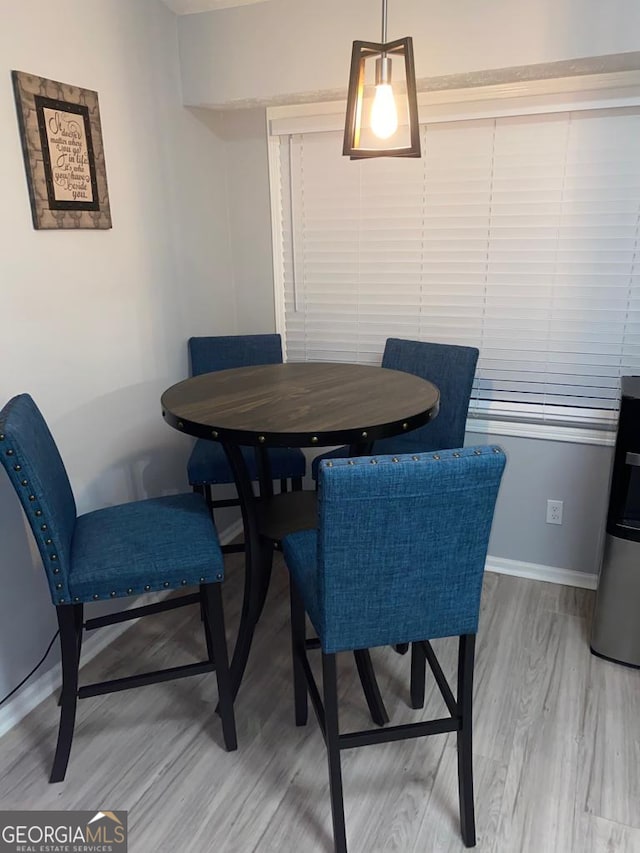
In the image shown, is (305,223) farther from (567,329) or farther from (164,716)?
(164,716)

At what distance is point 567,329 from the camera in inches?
104

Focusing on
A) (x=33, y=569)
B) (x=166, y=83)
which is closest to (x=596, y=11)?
(x=166, y=83)

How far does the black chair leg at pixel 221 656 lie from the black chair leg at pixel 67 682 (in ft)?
1.23

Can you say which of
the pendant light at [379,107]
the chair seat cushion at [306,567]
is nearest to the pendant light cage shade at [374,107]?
the pendant light at [379,107]

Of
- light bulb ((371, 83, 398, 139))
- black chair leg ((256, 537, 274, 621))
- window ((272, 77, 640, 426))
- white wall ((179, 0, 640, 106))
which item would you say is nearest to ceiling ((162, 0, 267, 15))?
white wall ((179, 0, 640, 106))

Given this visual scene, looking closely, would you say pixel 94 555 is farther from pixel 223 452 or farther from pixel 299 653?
pixel 223 452

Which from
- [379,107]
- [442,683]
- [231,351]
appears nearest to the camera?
[379,107]

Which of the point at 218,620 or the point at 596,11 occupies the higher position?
the point at 596,11

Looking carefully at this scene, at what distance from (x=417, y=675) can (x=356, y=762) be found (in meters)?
0.32

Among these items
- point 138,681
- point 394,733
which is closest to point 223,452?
point 138,681

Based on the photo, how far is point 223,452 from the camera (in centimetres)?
261

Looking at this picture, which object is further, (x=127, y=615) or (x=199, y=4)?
(x=199, y=4)

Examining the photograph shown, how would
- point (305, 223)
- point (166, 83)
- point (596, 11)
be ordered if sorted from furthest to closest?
point (305, 223), point (166, 83), point (596, 11)

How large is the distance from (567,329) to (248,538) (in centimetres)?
160
